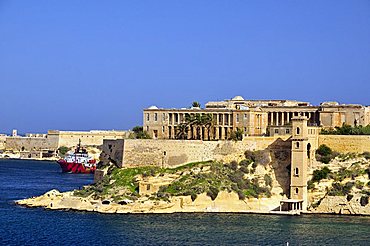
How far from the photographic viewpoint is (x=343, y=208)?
173ft

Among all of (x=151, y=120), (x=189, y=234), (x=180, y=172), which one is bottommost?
(x=189, y=234)

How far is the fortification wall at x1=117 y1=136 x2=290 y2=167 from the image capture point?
2228 inches

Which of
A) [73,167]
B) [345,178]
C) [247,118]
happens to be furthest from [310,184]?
[73,167]

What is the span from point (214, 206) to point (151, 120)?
15368 mm

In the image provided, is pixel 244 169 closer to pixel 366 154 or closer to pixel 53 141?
pixel 366 154

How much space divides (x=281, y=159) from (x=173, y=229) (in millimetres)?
12804

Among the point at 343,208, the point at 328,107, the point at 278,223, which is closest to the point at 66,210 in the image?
the point at 278,223

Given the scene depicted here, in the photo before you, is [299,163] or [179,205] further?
[299,163]

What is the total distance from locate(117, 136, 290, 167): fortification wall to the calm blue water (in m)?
6.24

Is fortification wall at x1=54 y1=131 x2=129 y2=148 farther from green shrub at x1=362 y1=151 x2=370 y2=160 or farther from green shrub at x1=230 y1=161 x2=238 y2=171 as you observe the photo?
green shrub at x1=362 y1=151 x2=370 y2=160

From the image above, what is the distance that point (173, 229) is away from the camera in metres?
45.7

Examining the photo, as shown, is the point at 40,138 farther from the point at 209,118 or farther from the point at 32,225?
the point at 32,225

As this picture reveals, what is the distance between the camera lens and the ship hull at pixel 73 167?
93.9m

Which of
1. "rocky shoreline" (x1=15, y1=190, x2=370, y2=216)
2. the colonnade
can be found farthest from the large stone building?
"rocky shoreline" (x1=15, y1=190, x2=370, y2=216)
